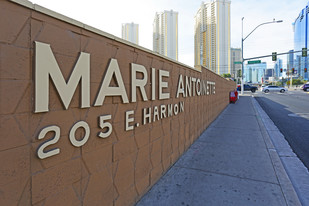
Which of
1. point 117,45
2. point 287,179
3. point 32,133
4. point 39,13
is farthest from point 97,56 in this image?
point 287,179

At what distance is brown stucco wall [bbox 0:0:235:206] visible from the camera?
1.18m

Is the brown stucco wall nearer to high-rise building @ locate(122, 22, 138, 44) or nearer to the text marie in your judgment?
the text marie

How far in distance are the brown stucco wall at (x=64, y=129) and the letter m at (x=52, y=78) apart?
4 centimetres

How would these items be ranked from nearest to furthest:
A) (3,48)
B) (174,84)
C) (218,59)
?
1. (3,48)
2. (174,84)
3. (218,59)

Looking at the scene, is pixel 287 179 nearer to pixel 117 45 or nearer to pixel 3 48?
pixel 117 45

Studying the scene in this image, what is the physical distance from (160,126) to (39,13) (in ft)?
7.58

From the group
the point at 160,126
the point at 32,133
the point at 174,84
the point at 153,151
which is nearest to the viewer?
the point at 32,133

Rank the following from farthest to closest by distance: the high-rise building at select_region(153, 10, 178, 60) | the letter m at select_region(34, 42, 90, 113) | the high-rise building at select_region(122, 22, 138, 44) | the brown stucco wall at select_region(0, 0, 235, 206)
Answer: the high-rise building at select_region(122, 22, 138, 44) < the high-rise building at select_region(153, 10, 178, 60) < the letter m at select_region(34, 42, 90, 113) < the brown stucco wall at select_region(0, 0, 235, 206)

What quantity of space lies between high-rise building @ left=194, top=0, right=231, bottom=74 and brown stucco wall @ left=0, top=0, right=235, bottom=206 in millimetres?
50310

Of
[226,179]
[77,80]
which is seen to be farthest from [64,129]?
[226,179]

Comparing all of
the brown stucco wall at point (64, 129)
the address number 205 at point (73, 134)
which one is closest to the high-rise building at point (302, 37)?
the brown stucco wall at point (64, 129)

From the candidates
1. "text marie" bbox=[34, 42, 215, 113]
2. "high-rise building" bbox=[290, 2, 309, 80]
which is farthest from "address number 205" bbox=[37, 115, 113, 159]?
"high-rise building" bbox=[290, 2, 309, 80]

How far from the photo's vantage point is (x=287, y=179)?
3.02m

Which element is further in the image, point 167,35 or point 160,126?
point 167,35
